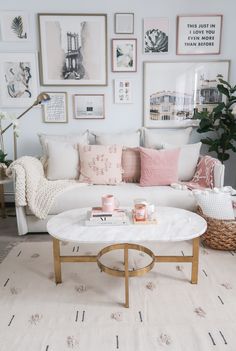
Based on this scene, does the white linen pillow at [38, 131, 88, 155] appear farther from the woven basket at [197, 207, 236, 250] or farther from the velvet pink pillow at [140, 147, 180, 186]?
the woven basket at [197, 207, 236, 250]

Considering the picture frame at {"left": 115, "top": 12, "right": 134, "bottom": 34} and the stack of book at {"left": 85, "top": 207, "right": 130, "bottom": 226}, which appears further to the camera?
the picture frame at {"left": 115, "top": 12, "right": 134, "bottom": 34}

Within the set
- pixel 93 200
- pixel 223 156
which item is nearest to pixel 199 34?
pixel 223 156

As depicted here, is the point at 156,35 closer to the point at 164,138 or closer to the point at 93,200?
the point at 164,138

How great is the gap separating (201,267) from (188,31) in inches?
98.5

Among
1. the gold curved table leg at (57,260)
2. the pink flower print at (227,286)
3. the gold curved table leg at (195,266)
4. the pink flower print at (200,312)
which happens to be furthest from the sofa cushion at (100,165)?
the pink flower print at (200,312)

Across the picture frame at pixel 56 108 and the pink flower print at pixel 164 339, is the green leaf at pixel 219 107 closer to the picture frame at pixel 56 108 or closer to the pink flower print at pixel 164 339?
the picture frame at pixel 56 108

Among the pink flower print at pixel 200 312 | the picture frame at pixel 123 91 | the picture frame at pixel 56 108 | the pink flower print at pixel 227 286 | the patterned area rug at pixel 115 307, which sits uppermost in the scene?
the picture frame at pixel 123 91

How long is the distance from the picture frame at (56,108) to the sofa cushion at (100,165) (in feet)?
2.16

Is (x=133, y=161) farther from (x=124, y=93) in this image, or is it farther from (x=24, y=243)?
(x=24, y=243)

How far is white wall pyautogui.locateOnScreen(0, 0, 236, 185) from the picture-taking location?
3.28m

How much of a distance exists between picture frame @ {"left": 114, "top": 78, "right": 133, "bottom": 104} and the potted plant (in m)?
0.81

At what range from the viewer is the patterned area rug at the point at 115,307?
5.15ft

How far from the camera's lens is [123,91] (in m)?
3.48

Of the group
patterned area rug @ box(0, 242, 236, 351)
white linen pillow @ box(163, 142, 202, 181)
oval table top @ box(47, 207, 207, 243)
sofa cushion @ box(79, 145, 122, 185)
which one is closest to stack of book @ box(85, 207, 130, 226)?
oval table top @ box(47, 207, 207, 243)
